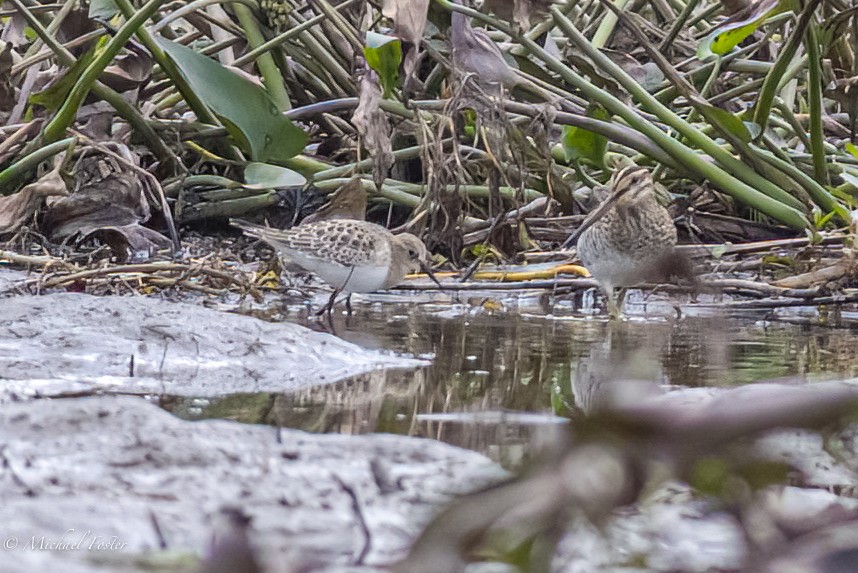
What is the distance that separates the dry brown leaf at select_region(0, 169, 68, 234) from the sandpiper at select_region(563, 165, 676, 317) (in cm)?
236

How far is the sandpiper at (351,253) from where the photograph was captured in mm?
5098

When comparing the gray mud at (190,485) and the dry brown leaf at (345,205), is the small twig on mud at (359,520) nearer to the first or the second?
the gray mud at (190,485)

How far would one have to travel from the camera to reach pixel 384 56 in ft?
16.2

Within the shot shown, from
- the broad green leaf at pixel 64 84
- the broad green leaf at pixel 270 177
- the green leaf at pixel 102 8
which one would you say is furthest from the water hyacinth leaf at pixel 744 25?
the green leaf at pixel 102 8

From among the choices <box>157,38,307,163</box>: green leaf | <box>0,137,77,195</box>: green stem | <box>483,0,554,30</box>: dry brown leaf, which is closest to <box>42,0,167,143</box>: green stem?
<box>0,137,77,195</box>: green stem

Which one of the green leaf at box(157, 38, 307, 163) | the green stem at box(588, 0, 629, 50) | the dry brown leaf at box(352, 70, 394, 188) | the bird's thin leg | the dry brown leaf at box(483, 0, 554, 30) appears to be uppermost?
the green stem at box(588, 0, 629, 50)

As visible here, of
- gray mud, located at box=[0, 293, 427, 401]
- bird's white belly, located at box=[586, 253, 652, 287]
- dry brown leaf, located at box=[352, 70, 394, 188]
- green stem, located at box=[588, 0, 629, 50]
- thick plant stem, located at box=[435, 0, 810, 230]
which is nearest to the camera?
gray mud, located at box=[0, 293, 427, 401]

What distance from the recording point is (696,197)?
22.3ft

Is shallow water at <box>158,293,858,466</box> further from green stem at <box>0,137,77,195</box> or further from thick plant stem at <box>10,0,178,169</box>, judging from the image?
thick plant stem at <box>10,0,178,169</box>

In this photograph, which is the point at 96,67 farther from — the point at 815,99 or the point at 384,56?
the point at 815,99

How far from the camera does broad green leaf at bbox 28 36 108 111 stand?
204 inches

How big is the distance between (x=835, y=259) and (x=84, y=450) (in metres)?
4.00

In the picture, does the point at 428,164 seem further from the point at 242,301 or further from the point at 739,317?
the point at 739,317

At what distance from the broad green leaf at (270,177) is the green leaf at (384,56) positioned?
84 cm
